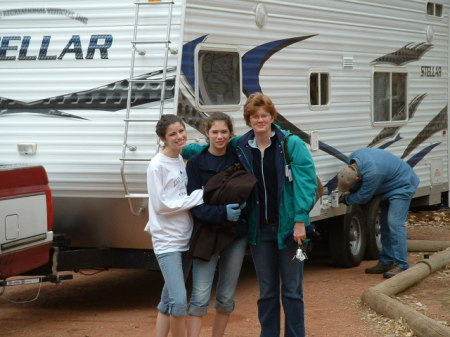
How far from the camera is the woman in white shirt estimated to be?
19.9 feet

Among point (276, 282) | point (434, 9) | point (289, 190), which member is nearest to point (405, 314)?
point (276, 282)

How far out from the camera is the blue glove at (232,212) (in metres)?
5.98

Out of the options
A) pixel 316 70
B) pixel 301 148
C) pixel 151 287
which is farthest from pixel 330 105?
pixel 301 148

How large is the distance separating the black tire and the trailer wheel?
0.11 meters

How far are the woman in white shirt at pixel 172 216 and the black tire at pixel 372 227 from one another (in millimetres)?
5051

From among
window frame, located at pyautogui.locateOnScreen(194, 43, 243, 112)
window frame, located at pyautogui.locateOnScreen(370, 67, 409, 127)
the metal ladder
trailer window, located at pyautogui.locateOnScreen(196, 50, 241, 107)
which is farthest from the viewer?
window frame, located at pyautogui.locateOnScreen(370, 67, 409, 127)

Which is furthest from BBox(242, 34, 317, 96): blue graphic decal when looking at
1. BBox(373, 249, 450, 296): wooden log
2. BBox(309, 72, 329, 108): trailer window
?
BBox(373, 249, 450, 296): wooden log

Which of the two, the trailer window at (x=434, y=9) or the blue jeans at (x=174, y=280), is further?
the trailer window at (x=434, y=9)

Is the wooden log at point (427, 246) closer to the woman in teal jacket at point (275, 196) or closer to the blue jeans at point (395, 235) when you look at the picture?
the blue jeans at point (395, 235)

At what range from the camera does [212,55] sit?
834 cm

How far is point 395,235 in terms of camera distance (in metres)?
9.73

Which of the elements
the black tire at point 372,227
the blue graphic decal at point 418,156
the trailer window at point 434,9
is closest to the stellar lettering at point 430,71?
the trailer window at point 434,9

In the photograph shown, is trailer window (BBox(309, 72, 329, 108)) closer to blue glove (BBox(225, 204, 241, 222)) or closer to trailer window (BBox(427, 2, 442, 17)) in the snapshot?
trailer window (BBox(427, 2, 442, 17))

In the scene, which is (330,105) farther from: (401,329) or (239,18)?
(401,329)
